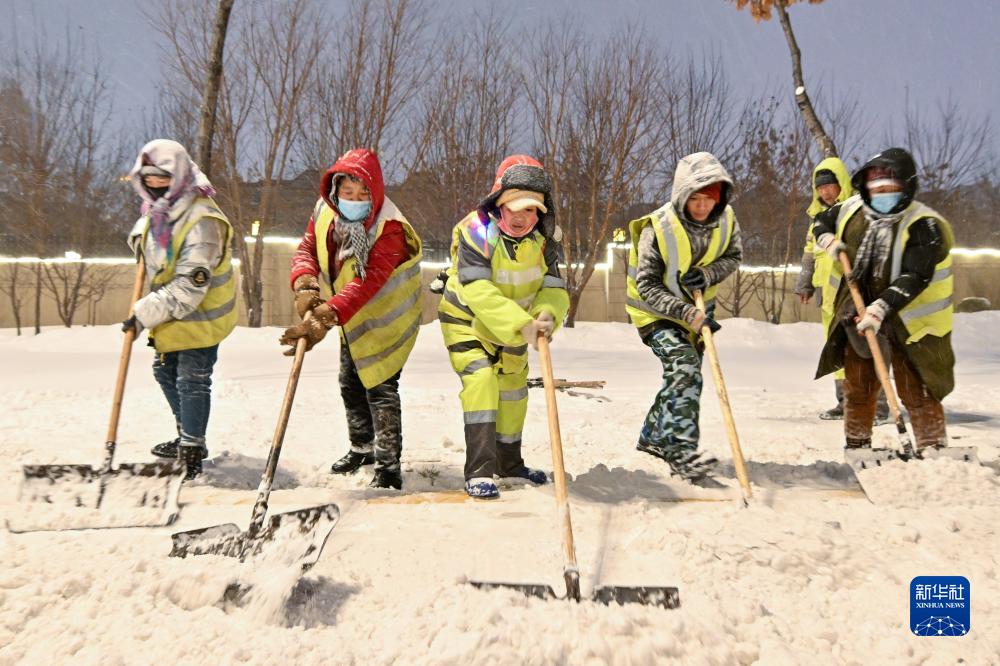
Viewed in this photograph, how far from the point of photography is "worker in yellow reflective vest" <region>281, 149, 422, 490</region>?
3633 mm

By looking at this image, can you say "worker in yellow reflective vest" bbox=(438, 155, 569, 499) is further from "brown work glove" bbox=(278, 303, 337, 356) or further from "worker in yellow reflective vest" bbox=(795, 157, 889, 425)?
"worker in yellow reflective vest" bbox=(795, 157, 889, 425)

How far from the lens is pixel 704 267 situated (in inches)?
153

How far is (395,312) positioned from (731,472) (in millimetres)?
2075

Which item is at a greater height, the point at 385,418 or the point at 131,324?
the point at 131,324

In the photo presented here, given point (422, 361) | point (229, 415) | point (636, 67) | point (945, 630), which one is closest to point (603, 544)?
point (945, 630)

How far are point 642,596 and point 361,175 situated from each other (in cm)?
241

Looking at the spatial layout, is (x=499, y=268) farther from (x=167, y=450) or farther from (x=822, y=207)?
(x=822, y=207)

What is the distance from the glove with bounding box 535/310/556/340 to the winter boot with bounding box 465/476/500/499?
73 cm

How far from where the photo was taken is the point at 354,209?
366 centimetres

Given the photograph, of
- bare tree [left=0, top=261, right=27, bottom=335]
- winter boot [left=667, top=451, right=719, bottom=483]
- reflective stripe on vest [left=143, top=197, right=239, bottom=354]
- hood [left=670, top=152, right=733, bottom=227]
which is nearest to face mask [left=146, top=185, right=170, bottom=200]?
reflective stripe on vest [left=143, top=197, right=239, bottom=354]

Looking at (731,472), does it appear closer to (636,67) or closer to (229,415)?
(229,415)

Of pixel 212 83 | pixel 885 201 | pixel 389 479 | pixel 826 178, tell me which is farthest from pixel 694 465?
pixel 212 83

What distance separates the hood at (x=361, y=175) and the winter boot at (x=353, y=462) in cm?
136

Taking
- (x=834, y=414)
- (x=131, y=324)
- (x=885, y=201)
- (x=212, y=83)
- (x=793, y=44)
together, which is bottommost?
(x=834, y=414)
